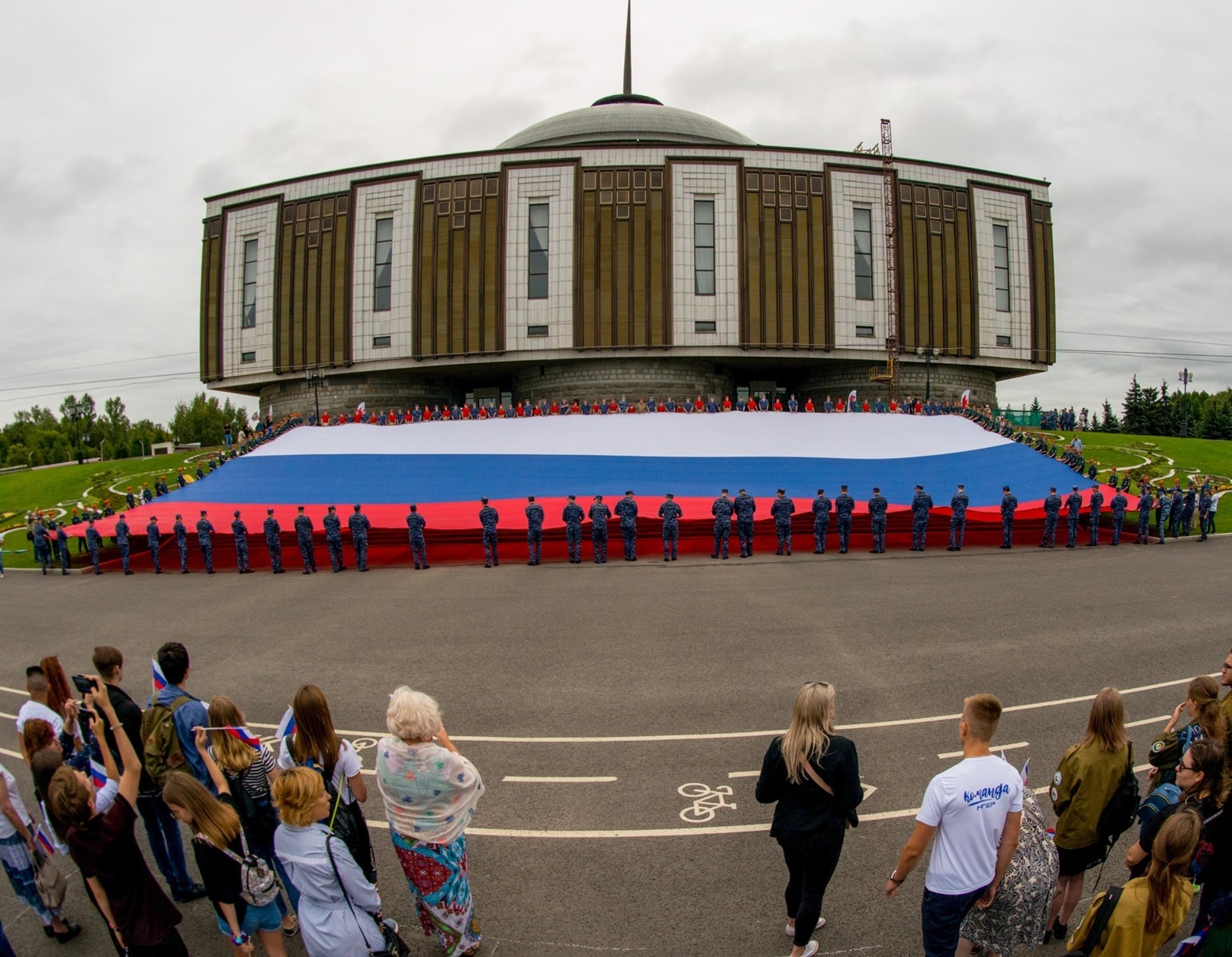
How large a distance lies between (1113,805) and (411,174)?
45075mm

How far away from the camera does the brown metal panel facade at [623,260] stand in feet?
134

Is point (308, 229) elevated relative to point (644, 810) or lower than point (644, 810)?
elevated

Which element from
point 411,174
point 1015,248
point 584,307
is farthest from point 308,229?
point 1015,248

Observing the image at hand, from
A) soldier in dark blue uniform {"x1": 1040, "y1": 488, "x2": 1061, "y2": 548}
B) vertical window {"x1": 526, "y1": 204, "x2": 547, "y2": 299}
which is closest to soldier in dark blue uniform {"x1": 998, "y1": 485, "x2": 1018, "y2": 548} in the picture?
soldier in dark blue uniform {"x1": 1040, "y1": 488, "x2": 1061, "y2": 548}

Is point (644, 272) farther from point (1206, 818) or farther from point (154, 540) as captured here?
point (1206, 818)

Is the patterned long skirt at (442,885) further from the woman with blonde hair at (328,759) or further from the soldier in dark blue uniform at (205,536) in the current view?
the soldier in dark blue uniform at (205,536)

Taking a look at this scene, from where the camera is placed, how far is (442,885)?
4.62 metres

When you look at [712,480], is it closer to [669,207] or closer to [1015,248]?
[669,207]

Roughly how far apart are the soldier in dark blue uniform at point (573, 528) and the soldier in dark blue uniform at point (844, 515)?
22.0ft

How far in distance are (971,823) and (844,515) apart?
16.6m

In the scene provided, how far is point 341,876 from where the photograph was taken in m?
4.30

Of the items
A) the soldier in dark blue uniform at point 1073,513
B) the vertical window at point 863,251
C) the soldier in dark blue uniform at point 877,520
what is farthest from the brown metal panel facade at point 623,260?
the soldier in dark blue uniform at point 1073,513

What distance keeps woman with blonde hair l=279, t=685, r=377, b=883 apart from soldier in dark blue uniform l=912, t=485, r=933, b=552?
18.1 m

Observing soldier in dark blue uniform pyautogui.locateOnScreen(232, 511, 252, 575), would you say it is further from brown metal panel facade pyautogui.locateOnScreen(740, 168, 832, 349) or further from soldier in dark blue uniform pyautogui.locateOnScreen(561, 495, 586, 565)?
brown metal panel facade pyautogui.locateOnScreen(740, 168, 832, 349)
